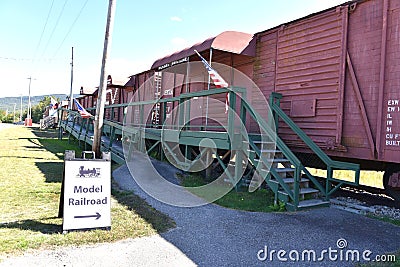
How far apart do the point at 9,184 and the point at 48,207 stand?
214 centimetres

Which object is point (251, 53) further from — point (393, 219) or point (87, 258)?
point (87, 258)

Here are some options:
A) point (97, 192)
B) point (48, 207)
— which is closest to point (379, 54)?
point (97, 192)

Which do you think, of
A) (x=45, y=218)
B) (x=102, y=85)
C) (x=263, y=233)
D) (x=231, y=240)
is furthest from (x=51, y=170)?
(x=263, y=233)

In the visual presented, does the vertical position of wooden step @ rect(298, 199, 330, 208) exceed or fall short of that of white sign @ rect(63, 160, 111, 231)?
it falls short

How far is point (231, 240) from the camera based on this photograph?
391 centimetres

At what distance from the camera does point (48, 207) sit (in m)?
5.02

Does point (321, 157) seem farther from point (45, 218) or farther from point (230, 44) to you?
point (45, 218)

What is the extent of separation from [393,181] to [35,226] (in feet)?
18.9

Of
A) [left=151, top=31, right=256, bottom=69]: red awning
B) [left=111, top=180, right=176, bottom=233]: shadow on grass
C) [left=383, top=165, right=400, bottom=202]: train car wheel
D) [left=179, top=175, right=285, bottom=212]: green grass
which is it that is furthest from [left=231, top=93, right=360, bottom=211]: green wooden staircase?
[left=111, top=180, right=176, bottom=233]: shadow on grass

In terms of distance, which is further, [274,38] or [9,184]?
[274,38]

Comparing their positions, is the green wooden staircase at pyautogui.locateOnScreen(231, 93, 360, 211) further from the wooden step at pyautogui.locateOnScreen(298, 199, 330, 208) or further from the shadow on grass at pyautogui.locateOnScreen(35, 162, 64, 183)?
the shadow on grass at pyautogui.locateOnScreen(35, 162, 64, 183)

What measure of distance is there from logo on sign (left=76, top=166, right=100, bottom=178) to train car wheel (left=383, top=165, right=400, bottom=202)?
4970mm

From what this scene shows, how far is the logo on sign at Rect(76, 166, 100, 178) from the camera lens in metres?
4.13

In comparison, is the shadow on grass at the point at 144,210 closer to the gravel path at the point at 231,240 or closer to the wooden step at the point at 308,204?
the gravel path at the point at 231,240
